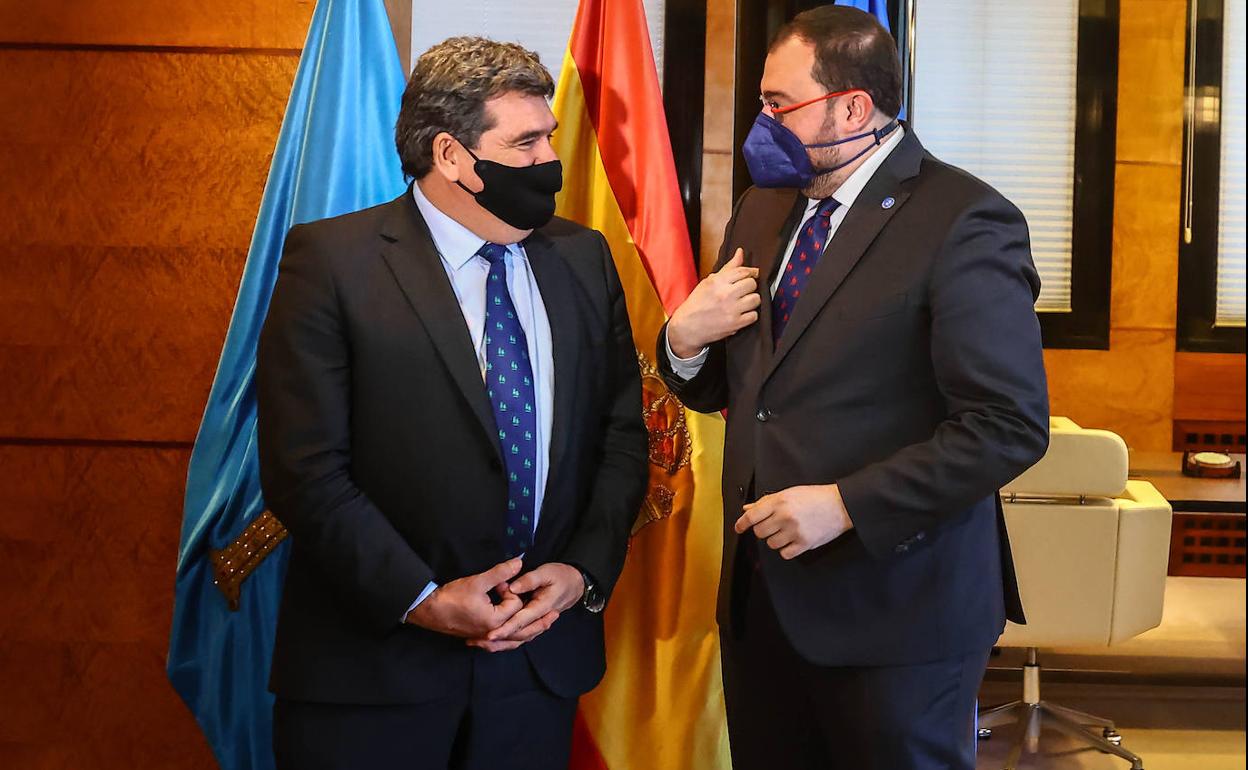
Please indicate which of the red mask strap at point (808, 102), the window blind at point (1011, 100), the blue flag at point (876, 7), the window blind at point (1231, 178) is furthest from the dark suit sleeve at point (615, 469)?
the window blind at point (1231, 178)

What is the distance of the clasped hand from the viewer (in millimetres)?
1773

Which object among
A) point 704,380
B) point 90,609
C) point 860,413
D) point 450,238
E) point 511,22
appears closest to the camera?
point 860,413

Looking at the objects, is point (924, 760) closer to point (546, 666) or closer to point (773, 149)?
point (546, 666)

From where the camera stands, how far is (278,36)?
2.78 meters

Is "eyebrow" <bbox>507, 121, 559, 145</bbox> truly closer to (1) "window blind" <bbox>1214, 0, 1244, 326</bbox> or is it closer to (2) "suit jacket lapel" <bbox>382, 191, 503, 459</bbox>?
(2) "suit jacket lapel" <bbox>382, 191, 503, 459</bbox>

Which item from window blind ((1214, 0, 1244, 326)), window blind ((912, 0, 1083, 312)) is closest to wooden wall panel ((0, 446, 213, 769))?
window blind ((912, 0, 1083, 312))

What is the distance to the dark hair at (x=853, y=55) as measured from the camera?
1.92 m

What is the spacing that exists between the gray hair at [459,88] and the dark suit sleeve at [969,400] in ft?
2.31

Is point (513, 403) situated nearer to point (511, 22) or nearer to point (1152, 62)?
point (511, 22)

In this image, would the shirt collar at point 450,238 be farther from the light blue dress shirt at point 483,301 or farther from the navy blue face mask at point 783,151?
the navy blue face mask at point 783,151

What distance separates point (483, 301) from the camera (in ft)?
6.27

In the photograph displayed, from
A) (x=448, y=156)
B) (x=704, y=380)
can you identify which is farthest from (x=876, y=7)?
(x=448, y=156)

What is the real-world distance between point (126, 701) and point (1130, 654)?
11.3ft

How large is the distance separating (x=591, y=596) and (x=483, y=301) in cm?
48
